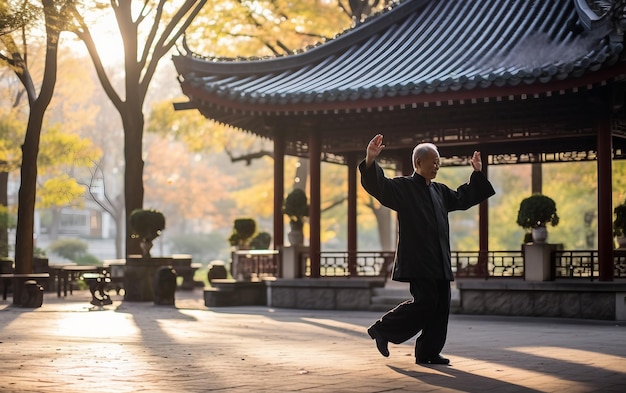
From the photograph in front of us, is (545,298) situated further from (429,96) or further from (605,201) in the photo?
(429,96)

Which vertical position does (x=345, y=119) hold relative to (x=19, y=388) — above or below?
above

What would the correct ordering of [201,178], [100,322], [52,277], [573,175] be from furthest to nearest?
[201,178] < [573,175] < [52,277] < [100,322]

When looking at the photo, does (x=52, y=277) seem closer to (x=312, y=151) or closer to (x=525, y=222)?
(x=312, y=151)

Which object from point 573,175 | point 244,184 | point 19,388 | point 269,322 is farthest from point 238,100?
point 244,184

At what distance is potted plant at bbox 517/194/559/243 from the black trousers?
334 inches

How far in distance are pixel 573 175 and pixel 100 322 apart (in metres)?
24.2

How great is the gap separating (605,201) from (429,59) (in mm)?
4451

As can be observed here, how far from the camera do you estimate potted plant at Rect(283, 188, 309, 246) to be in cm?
1955

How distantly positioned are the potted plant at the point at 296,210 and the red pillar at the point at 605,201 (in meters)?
5.49

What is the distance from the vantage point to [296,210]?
19.6 m

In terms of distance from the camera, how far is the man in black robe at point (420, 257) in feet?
27.8

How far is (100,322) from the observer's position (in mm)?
14352

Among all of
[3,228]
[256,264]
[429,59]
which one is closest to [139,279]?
[256,264]

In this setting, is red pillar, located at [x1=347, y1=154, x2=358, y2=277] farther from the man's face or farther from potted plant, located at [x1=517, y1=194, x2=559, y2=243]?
the man's face
